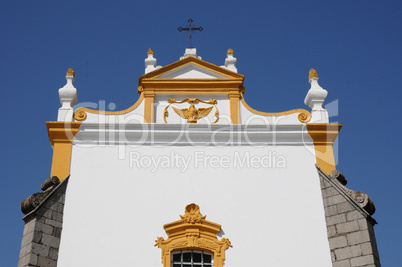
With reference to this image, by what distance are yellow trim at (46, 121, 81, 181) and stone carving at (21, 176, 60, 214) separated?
0.32 m

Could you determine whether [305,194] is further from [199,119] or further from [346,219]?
[199,119]

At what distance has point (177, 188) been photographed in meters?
13.0

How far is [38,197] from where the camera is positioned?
40.2ft

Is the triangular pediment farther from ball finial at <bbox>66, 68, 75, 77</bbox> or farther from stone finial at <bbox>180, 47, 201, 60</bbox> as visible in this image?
ball finial at <bbox>66, 68, 75, 77</bbox>

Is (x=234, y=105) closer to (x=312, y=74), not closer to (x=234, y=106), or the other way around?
(x=234, y=106)

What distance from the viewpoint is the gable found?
14.7 metres

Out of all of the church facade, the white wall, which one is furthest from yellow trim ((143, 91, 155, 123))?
the white wall

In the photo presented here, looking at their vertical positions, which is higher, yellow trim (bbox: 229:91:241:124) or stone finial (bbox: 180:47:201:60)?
stone finial (bbox: 180:47:201:60)

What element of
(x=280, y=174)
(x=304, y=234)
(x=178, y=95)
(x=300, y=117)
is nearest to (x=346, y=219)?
(x=304, y=234)

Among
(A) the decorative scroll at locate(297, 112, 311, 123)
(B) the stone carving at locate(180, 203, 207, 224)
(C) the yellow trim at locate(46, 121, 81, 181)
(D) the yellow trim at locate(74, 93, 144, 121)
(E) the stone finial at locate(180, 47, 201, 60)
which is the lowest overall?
(B) the stone carving at locate(180, 203, 207, 224)

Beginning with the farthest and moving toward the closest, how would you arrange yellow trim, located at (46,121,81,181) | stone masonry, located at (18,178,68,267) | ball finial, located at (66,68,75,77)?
ball finial, located at (66,68,75,77) → yellow trim, located at (46,121,81,181) → stone masonry, located at (18,178,68,267)

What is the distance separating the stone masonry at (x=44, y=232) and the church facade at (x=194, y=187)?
2 cm

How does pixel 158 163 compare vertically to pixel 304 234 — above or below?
above

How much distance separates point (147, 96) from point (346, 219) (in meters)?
5.85
